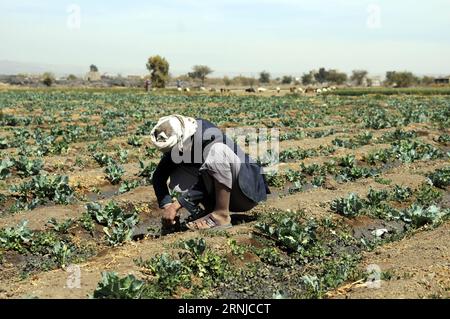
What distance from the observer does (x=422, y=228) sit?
7305mm

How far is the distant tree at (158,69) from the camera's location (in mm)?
73750

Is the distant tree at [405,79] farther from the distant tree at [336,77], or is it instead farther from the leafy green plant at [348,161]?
the leafy green plant at [348,161]

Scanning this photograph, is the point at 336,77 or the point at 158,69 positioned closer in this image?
the point at 158,69

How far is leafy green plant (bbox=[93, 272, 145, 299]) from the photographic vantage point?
4.54m

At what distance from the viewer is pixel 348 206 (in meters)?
7.79

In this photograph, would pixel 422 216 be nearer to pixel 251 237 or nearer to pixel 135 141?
pixel 251 237

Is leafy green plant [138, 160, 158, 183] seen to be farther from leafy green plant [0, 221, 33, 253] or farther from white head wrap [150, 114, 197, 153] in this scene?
white head wrap [150, 114, 197, 153]

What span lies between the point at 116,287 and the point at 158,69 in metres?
71.8

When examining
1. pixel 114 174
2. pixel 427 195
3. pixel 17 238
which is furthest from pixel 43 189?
pixel 427 195

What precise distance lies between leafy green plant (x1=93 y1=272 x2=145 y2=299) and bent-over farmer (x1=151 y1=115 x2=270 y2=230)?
1.66 metres

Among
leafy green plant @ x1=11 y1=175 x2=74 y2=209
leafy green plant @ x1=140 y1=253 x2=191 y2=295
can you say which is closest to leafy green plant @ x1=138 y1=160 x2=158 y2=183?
leafy green plant @ x1=11 y1=175 x2=74 y2=209

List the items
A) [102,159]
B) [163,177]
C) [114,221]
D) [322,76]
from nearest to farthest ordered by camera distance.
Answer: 1. [163,177]
2. [114,221]
3. [102,159]
4. [322,76]

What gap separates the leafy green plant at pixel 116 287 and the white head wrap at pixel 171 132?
78.4 inches

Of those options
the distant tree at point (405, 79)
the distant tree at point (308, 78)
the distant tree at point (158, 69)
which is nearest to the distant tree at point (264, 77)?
the distant tree at point (308, 78)
